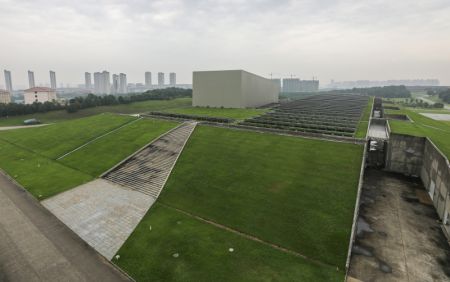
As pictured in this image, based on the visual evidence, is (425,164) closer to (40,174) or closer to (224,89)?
(224,89)

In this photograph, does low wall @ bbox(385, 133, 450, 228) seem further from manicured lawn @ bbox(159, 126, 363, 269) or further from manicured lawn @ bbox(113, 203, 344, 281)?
manicured lawn @ bbox(113, 203, 344, 281)

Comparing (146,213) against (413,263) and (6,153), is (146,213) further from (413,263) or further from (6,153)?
(6,153)

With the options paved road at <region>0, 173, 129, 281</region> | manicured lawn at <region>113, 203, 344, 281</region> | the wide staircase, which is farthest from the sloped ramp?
manicured lawn at <region>113, 203, 344, 281</region>

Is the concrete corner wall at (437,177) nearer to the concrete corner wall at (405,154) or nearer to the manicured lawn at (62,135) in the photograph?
the concrete corner wall at (405,154)

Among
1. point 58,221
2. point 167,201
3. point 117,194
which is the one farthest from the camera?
point 117,194

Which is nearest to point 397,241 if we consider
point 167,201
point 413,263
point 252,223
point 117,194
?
point 413,263

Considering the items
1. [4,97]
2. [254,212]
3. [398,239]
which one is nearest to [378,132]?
[398,239]

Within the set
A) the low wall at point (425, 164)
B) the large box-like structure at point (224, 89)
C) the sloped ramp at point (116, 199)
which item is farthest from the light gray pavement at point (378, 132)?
the large box-like structure at point (224, 89)

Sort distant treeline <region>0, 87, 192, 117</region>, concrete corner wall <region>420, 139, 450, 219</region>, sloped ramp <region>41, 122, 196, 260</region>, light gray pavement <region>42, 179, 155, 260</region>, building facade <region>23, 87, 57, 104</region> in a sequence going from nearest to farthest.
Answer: light gray pavement <region>42, 179, 155, 260</region> < sloped ramp <region>41, 122, 196, 260</region> < concrete corner wall <region>420, 139, 450, 219</region> < distant treeline <region>0, 87, 192, 117</region> < building facade <region>23, 87, 57, 104</region>
